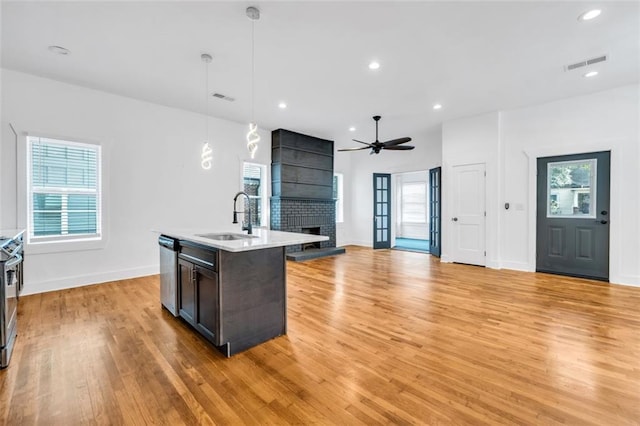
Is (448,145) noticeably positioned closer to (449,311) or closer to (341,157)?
(341,157)

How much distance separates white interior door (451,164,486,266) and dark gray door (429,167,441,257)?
75 centimetres

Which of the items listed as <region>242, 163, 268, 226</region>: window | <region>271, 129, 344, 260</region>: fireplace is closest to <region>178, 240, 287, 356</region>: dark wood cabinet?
<region>271, 129, 344, 260</region>: fireplace

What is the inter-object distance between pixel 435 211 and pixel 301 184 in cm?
340

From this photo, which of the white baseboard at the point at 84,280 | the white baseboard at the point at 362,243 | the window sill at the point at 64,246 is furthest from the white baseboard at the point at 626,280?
the window sill at the point at 64,246

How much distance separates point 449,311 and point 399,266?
250cm

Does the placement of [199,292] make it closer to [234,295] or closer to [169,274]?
[234,295]

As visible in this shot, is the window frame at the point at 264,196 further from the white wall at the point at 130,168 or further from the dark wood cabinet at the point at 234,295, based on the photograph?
the dark wood cabinet at the point at 234,295

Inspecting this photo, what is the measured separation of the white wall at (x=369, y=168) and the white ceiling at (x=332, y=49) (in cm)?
220

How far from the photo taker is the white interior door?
18.5 feet

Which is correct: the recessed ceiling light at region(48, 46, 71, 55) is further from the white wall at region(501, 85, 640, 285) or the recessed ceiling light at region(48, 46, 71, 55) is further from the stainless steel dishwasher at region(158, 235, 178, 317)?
the white wall at region(501, 85, 640, 285)

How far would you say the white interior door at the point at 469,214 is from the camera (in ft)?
18.5

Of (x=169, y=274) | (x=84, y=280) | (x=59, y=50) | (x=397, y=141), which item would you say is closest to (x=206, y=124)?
(x=59, y=50)

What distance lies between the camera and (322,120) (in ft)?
19.6

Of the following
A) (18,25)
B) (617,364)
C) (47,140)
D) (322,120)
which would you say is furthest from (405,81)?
(47,140)
